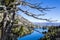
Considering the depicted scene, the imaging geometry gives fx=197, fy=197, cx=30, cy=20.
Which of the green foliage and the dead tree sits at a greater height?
the dead tree

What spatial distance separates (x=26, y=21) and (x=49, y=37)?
54.1ft

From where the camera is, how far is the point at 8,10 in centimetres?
1006

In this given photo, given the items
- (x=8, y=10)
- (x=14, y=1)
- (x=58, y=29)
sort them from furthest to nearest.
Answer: (x=58, y=29), (x=14, y=1), (x=8, y=10)

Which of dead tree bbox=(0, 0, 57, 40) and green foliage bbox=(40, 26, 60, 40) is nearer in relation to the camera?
dead tree bbox=(0, 0, 57, 40)

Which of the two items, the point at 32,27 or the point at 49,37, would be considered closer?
the point at 32,27

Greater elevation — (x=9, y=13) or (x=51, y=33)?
(x=9, y=13)

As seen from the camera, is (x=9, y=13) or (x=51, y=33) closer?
(x=9, y=13)

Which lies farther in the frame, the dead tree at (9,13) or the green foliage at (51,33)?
the green foliage at (51,33)

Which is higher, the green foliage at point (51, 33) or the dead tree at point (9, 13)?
the dead tree at point (9, 13)

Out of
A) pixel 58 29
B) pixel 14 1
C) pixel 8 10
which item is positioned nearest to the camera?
pixel 8 10

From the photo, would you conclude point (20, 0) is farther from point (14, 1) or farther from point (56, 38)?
point (56, 38)

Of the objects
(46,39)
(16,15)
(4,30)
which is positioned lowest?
(46,39)

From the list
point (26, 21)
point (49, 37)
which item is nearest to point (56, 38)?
point (49, 37)

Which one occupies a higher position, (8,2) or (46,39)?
(8,2)
